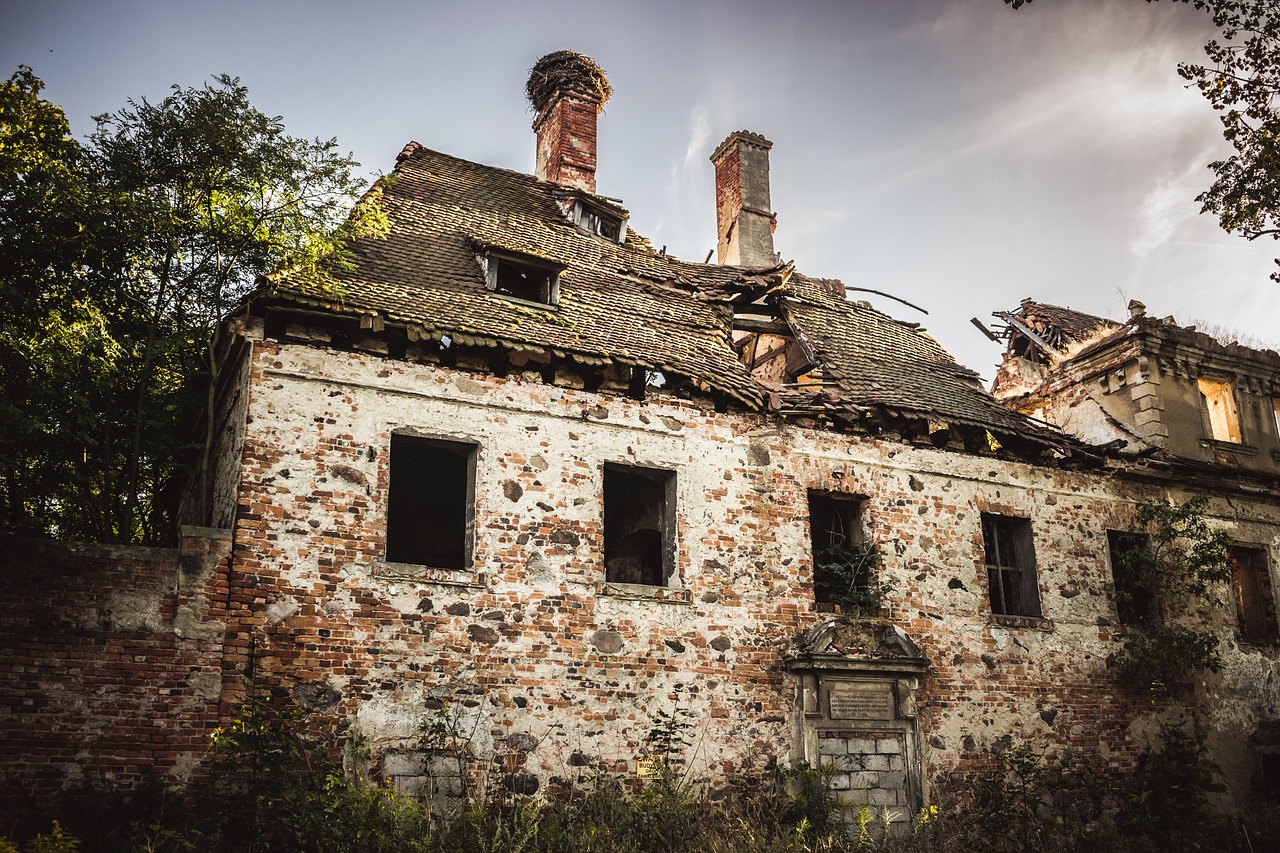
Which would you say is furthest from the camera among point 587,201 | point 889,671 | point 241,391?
point 587,201

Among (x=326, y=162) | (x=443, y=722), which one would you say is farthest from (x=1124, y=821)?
(x=326, y=162)

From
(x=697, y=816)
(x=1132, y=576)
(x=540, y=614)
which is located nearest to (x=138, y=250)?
(x=540, y=614)

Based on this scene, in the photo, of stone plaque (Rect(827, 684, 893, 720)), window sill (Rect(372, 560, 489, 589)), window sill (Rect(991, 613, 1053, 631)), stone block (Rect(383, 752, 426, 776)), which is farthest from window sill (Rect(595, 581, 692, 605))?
window sill (Rect(991, 613, 1053, 631))

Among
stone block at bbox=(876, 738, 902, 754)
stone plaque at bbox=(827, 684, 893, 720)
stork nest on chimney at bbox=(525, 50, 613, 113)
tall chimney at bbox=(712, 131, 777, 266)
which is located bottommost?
stone block at bbox=(876, 738, 902, 754)

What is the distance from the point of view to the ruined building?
8906 millimetres

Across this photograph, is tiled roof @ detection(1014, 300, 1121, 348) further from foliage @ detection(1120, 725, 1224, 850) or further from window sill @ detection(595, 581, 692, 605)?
window sill @ detection(595, 581, 692, 605)

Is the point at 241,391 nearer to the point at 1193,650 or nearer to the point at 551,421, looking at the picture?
the point at 551,421

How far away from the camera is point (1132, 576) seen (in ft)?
48.1

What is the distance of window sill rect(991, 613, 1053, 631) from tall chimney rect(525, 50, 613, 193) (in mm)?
9589

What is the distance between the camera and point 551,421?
436 inches

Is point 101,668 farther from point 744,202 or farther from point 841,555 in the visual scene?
point 744,202

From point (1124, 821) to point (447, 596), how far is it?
9779mm

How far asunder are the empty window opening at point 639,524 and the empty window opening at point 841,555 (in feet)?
6.69

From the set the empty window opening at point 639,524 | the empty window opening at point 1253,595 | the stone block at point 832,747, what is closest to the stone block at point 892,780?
the stone block at point 832,747
